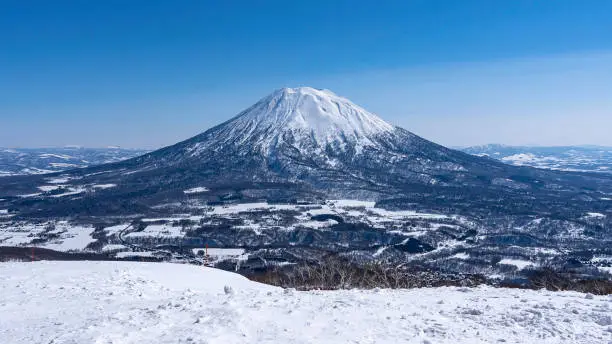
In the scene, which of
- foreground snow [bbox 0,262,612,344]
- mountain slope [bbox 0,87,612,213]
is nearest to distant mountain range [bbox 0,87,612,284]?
mountain slope [bbox 0,87,612,213]

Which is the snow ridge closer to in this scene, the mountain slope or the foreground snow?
the mountain slope

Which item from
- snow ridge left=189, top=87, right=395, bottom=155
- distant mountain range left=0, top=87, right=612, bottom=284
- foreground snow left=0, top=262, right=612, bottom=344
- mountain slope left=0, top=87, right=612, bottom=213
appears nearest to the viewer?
foreground snow left=0, top=262, right=612, bottom=344

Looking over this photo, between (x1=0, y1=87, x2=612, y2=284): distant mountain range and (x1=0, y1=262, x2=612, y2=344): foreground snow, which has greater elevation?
(x1=0, y1=262, x2=612, y2=344): foreground snow

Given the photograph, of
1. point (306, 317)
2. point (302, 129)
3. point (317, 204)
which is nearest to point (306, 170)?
point (302, 129)

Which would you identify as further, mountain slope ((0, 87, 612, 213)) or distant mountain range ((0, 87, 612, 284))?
mountain slope ((0, 87, 612, 213))

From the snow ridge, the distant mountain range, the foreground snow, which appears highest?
the snow ridge

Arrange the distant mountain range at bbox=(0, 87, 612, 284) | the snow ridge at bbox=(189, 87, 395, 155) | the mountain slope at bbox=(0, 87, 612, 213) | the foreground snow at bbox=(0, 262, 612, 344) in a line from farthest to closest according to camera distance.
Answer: the snow ridge at bbox=(189, 87, 395, 155), the mountain slope at bbox=(0, 87, 612, 213), the distant mountain range at bbox=(0, 87, 612, 284), the foreground snow at bbox=(0, 262, 612, 344)

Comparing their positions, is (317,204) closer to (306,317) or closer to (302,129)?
(302,129)

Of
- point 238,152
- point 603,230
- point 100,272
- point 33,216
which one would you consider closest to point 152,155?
point 238,152
